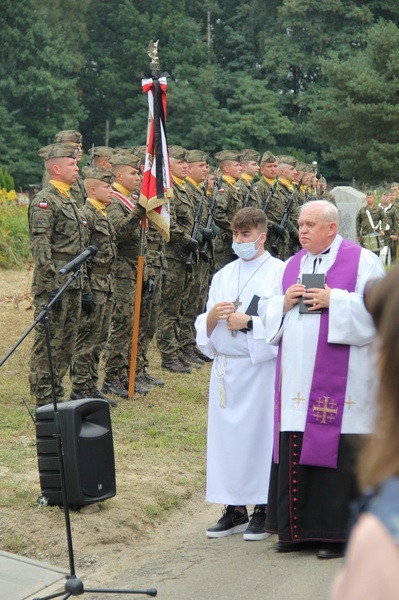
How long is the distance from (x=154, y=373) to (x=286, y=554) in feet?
19.9

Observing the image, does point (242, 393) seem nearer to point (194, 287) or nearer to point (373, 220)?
point (194, 287)

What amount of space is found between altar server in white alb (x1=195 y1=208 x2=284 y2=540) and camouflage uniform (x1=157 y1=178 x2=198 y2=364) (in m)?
5.48

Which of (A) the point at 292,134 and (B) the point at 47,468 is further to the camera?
(A) the point at 292,134

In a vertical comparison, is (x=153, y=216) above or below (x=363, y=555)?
below

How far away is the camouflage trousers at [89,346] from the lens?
9969 mm

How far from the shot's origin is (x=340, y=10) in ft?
177

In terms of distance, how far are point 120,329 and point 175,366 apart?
1713mm

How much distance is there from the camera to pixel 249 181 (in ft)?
50.5

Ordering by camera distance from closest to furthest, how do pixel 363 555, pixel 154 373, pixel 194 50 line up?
pixel 363 555 < pixel 154 373 < pixel 194 50

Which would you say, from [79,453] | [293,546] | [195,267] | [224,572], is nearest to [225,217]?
[195,267]

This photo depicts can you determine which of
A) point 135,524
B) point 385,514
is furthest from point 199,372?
point 385,514

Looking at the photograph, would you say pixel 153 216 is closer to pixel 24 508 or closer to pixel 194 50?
pixel 24 508

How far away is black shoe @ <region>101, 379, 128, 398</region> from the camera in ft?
34.4

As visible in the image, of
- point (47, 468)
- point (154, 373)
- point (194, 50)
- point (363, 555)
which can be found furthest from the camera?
point (194, 50)
